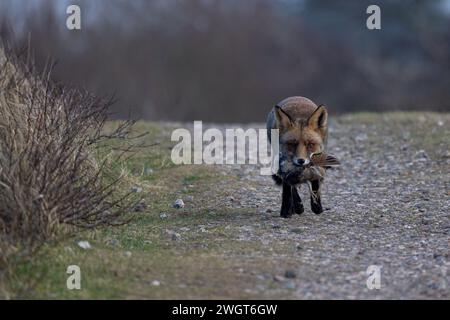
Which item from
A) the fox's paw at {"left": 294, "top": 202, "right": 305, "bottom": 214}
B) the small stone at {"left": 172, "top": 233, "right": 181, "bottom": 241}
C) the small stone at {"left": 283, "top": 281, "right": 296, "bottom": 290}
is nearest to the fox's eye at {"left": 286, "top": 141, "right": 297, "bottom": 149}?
the fox's paw at {"left": 294, "top": 202, "right": 305, "bottom": 214}

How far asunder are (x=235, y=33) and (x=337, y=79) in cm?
478

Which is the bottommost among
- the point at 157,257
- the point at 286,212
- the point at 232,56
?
the point at 157,257

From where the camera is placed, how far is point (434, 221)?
29.4ft

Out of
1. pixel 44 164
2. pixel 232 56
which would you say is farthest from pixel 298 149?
pixel 232 56

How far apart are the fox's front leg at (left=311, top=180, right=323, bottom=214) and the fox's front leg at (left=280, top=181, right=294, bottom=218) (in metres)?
0.25

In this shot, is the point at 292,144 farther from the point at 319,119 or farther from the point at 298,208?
the point at 298,208

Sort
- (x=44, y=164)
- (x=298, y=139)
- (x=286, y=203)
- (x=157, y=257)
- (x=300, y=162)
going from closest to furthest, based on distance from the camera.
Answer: (x=157, y=257) < (x=44, y=164) < (x=300, y=162) < (x=298, y=139) < (x=286, y=203)

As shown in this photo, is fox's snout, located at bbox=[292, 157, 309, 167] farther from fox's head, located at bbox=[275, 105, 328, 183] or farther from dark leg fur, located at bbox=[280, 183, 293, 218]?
dark leg fur, located at bbox=[280, 183, 293, 218]

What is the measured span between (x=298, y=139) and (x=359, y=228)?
3.61 ft

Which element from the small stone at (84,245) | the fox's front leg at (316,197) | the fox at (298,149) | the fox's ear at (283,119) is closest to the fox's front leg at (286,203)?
the fox at (298,149)

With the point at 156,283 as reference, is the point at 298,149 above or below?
above

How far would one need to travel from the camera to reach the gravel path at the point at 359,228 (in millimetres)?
6789

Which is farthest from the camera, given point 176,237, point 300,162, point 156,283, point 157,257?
point 300,162

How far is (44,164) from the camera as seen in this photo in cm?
773
